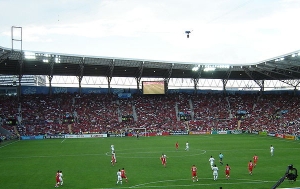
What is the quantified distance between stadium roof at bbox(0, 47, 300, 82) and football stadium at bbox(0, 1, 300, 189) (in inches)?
8.6

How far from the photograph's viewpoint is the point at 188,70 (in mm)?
80312

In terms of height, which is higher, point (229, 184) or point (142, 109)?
point (142, 109)

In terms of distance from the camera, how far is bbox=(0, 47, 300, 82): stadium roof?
63.5 meters

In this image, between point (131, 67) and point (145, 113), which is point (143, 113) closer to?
point (145, 113)

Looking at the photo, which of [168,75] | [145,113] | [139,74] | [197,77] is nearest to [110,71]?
[139,74]

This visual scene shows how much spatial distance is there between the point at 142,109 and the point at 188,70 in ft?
49.1

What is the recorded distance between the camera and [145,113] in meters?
77.6

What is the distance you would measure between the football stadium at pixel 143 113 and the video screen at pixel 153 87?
9.8 inches

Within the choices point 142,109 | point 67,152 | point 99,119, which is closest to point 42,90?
point 99,119

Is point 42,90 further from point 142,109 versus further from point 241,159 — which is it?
point 241,159

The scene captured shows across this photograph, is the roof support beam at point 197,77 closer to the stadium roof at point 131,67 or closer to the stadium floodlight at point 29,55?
the stadium roof at point 131,67

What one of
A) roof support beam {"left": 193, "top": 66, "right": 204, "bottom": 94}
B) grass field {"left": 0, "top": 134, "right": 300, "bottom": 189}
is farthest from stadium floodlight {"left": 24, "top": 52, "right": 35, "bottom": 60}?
roof support beam {"left": 193, "top": 66, "right": 204, "bottom": 94}

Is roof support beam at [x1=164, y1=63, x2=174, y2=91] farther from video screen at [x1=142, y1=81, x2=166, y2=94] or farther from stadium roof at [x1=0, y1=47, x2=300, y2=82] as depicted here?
video screen at [x1=142, y1=81, x2=166, y2=94]

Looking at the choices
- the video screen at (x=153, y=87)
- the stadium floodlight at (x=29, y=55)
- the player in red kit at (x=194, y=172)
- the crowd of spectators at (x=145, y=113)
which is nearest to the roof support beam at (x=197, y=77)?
the crowd of spectators at (x=145, y=113)
